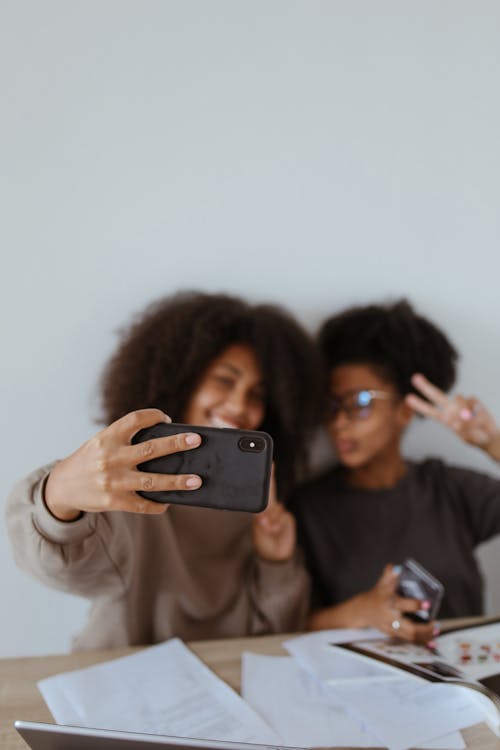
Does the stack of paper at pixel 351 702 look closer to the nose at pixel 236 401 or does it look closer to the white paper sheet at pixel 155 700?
the white paper sheet at pixel 155 700

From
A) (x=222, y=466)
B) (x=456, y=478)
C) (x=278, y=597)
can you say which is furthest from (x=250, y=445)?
(x=456, y=478)

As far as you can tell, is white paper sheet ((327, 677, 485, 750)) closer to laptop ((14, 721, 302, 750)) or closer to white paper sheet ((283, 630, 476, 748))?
white paper sheet ((283, 630, 476, 748))

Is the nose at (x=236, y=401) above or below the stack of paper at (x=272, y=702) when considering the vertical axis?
above

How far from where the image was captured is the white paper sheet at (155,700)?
0.76 metres

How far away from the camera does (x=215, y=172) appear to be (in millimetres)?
1134

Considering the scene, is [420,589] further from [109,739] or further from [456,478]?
[109,739]

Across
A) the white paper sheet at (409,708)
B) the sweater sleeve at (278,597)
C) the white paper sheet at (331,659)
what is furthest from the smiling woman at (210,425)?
the white paper sheet at (409,708)

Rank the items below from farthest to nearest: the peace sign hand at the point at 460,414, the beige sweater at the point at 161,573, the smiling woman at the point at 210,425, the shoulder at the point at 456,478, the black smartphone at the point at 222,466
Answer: the shoulder at the point at 456,478
the peace sign hand at the point at 460,414
the smiling woman at the point at 210,425
the beige sweater at the point at 161,573
the black smartphone at the point at 222,466

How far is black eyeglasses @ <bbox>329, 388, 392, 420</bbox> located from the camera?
4.03ft

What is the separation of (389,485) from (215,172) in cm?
71

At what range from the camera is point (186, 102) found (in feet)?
3.62

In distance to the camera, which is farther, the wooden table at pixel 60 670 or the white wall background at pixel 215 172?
the white wall background at pixel 215 172

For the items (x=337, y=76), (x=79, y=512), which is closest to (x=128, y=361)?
(x=79, y=512)

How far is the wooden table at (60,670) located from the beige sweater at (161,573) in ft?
0.30
